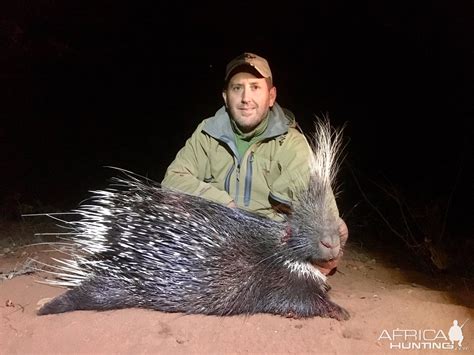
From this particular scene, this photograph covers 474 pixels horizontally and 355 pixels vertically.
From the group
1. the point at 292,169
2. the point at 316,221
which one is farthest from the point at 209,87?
the point at 316,221

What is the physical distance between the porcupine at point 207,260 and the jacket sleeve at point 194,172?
23 cm

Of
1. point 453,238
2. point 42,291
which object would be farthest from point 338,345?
point 453,238

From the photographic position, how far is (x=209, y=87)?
7395 millimetres

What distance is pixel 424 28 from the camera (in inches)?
199

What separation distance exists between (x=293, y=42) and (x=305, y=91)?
717 millimetres

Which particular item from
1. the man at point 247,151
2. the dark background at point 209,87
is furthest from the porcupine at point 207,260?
the dark background at point 209,87

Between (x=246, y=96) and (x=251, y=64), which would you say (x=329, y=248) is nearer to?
(x=246, y=96)

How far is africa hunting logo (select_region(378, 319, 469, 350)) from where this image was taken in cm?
236

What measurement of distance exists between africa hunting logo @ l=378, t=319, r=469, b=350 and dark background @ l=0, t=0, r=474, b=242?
272 cm

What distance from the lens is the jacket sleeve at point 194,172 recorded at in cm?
303

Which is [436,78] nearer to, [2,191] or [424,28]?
[424,28]

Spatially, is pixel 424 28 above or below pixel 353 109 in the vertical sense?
above

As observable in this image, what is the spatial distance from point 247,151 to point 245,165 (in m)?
0.09

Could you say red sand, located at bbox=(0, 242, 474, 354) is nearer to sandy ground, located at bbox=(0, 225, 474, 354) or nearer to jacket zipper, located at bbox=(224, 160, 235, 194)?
sandy ground, located at bbox=(0, 225, 474, 354)
